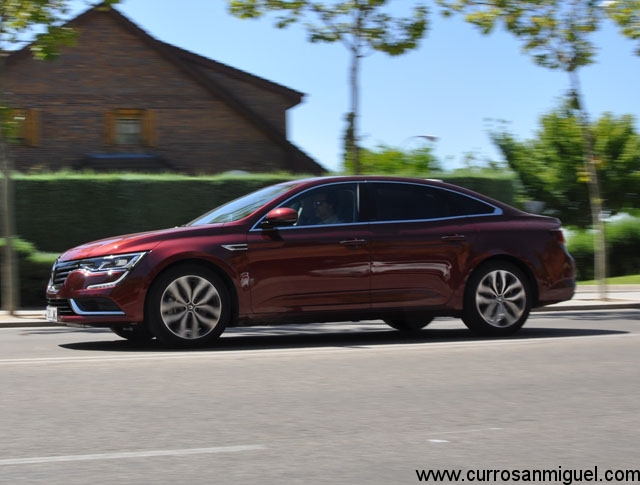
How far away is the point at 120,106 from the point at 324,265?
22.7 metres

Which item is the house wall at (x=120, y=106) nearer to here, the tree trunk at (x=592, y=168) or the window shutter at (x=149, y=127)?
the window shutter at (x=149, y=127)

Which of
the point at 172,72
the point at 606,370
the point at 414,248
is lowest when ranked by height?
the point at 606,370

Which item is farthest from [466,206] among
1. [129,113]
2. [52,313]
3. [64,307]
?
[129,113]

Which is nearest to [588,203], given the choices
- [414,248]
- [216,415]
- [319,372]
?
[414,248]

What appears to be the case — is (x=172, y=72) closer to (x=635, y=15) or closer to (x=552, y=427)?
(x=635, y=15)

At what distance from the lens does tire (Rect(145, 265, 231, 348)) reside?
32.8 ft

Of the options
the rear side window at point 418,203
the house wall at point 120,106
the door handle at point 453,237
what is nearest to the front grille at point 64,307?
the rear side window at point 418,203

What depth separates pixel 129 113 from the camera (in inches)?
1271

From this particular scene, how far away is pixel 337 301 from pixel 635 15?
10301 mm

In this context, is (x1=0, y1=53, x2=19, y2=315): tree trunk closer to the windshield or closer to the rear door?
the windshield

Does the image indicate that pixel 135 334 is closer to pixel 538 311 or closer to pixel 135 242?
pixel 135 242

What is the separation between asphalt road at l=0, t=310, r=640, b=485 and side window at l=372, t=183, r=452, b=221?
49.0 inches

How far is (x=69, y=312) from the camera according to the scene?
1020cm

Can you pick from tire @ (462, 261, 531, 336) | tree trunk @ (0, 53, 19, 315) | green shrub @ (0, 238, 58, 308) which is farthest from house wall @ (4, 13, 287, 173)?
tire @ (462, 261, 531, 336)
